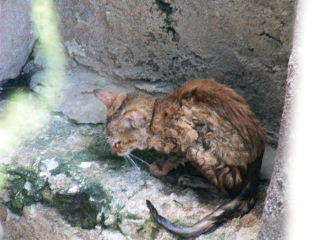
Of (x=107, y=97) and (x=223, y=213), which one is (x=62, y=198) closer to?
(x=107, y=97)

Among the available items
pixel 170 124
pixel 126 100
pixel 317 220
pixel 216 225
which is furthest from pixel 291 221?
pixel 126 100

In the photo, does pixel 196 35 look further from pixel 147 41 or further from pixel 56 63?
pixel 56 63

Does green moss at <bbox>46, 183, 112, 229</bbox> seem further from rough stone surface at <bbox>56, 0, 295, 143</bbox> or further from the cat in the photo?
rough stone surface at <bbox>56, 0, 295, 143</bbox>

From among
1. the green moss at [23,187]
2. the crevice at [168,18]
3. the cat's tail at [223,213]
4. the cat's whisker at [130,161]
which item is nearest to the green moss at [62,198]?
the green moss at [23,187]

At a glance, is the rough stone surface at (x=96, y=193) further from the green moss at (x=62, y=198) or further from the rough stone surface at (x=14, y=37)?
the rough stone surface at (x=14, y=37)

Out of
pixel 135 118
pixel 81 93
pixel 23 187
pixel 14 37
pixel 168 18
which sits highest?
pixel 168 18

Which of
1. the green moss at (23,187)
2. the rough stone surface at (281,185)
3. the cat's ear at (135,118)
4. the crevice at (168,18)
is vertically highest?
the crevice at (168,18)

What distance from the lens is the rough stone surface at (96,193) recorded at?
3789 mm

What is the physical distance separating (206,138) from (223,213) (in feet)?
1.43

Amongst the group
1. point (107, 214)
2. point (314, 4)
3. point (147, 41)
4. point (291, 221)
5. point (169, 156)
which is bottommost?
point (107, 214)

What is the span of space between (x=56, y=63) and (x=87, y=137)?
802mm

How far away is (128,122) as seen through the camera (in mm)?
4129

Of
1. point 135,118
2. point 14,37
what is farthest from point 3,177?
point 14,37

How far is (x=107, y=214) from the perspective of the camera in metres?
3.93
